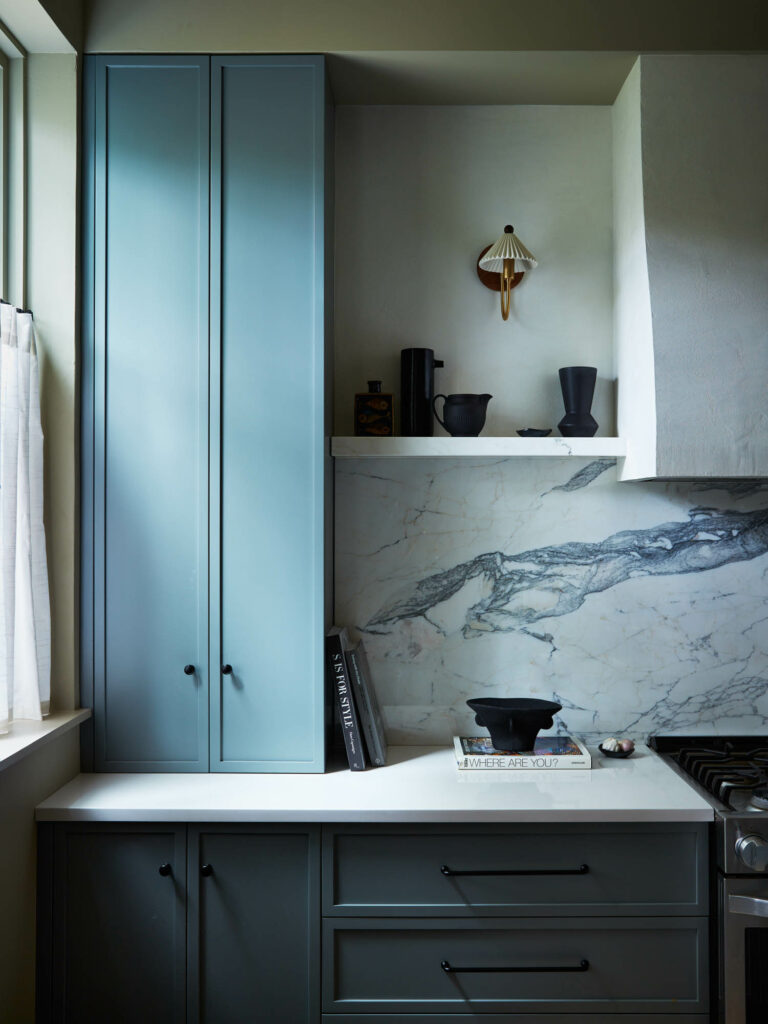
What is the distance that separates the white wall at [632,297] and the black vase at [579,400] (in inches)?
4.1

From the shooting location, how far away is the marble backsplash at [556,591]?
2.47m

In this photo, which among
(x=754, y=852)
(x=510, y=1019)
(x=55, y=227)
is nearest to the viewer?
(x=754, y=852)

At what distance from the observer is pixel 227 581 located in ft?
7.10

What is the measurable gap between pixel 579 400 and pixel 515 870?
1.26 metres

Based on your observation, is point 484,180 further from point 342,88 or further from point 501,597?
point 501,597

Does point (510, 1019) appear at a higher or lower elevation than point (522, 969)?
lower

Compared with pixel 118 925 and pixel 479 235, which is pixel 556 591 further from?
pixel 118 925

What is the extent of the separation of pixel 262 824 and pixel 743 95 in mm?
2214

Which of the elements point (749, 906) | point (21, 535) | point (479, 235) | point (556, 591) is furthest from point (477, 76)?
point (749, 906)

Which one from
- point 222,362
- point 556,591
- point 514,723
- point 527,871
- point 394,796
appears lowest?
point 527,871

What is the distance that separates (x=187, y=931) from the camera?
193cm

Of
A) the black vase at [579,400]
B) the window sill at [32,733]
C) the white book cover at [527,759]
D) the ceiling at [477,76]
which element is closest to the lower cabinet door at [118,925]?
the window sill at [32,733]

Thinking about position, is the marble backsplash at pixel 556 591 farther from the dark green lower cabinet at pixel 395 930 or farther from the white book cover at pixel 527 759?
the dark green lower cabinet at pixel 395 930

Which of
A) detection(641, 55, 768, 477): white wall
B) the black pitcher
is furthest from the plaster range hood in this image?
the black pitcher
